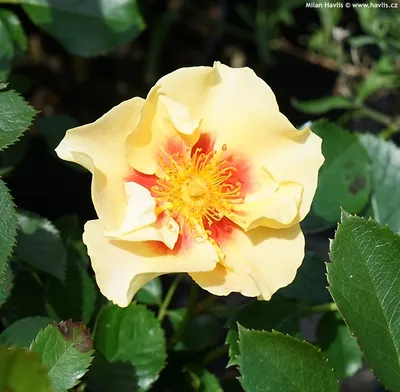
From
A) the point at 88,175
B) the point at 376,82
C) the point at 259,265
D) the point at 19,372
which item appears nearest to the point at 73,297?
the point at 259,265

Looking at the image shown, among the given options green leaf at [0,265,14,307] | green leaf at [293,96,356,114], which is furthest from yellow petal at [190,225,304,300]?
green leaf at [293,96,356,114]

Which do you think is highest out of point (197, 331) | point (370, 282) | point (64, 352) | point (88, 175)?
point (370, 282)

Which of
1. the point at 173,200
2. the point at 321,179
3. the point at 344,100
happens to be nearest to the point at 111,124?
the point at 173,200

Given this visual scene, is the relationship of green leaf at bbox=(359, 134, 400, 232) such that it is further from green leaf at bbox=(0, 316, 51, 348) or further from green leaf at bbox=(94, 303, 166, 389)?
green leaf at bbox=(0, 316, 51, 348)

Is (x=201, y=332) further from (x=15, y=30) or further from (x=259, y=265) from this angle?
(x=15, y=30)

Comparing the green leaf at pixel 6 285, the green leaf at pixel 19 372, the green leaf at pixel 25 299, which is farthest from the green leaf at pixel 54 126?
the green leaf at pixel 19 372

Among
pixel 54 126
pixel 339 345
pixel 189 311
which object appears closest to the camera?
pixel 189 311

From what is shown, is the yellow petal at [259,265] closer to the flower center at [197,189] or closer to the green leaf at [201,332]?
the flower center at [197,189]
